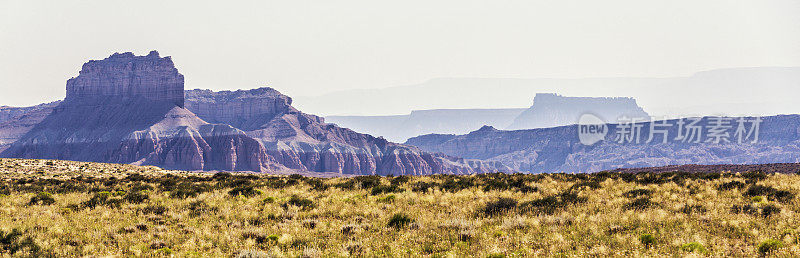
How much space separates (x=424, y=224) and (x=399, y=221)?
2.53 ft

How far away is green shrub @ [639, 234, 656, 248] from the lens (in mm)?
10751

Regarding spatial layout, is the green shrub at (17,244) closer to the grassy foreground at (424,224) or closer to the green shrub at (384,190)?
the grassy foreground at (424,224)

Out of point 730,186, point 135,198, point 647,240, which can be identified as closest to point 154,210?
point 135,198

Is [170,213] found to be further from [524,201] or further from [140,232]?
[524,201]

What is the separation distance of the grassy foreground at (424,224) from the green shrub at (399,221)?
0.06 m

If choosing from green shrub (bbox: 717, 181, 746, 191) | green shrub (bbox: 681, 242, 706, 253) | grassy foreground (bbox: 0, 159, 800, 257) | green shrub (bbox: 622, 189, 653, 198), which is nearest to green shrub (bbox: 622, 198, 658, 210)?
grassy foreground (bbox: 0, 159, 800, 257)

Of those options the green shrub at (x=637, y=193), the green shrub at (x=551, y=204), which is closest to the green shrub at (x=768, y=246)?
the green shrub at (x=551, y=204)

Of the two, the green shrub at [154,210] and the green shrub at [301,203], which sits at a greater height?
the green shrub at [301,203]

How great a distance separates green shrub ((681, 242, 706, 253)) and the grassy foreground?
3 cm

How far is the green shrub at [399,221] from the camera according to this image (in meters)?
13.6

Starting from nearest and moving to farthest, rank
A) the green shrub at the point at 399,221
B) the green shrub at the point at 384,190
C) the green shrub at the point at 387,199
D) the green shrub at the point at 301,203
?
the green shrub at the point at 399,221 < the green shrub at the point at 301,203 < the green shrub at the point at 387,199 < the green shrub at the point at 384,190

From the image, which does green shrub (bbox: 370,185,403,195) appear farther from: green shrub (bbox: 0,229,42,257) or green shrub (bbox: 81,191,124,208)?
green shrub (bbox: 0,229,42,257)

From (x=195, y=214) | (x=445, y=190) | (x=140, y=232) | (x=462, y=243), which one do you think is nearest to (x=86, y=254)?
(x=140, y=232)

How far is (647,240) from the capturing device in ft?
35.8
